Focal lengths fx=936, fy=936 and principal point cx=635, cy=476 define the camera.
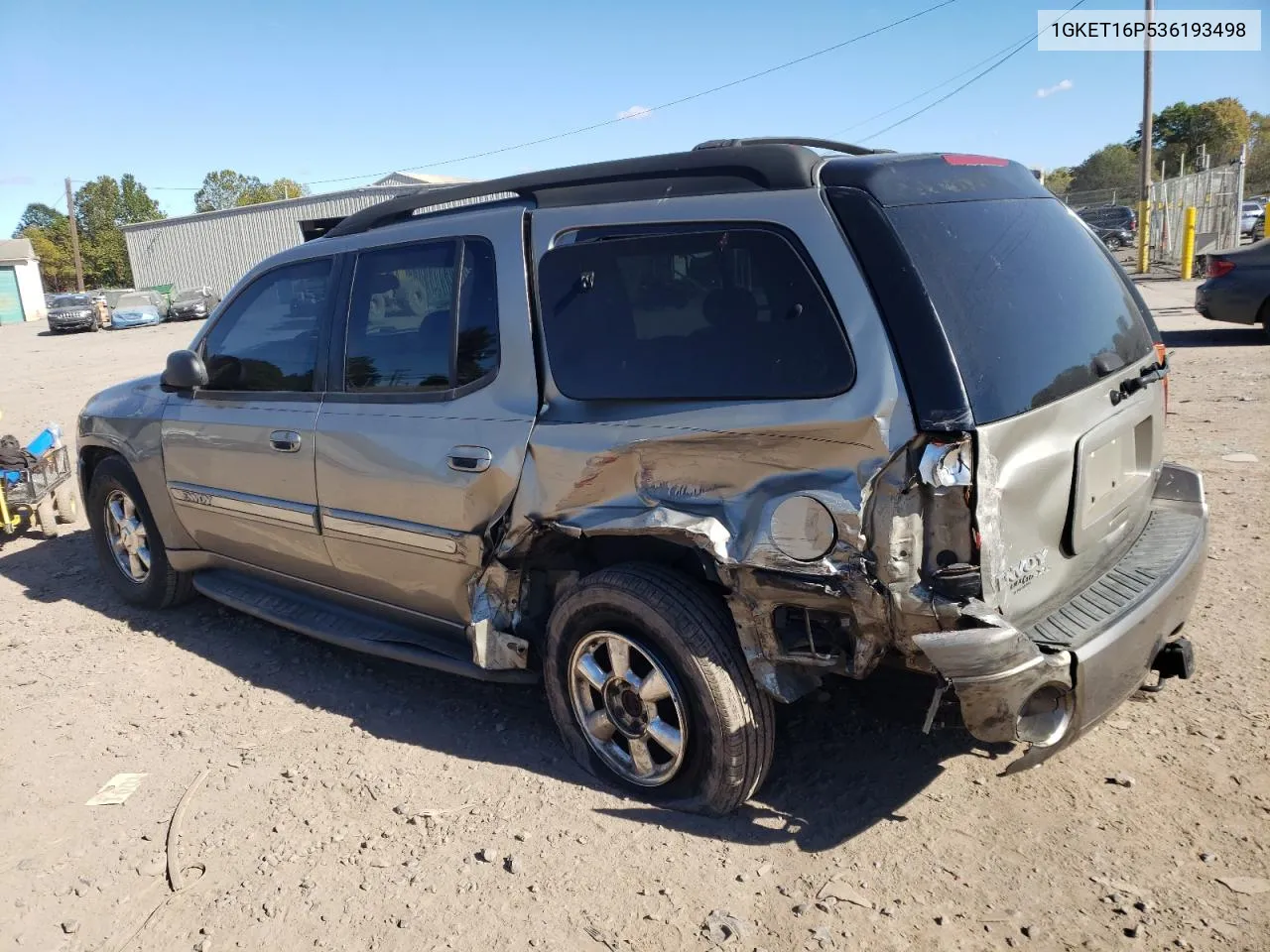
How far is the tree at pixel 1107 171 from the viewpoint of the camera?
55.0 m

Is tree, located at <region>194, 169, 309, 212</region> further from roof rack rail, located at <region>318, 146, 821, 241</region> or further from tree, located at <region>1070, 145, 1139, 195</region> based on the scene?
roof rack rail, located at <region>318, 146, 821, 241</region>

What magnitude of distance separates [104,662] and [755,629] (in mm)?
3683

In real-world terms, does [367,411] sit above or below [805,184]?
below

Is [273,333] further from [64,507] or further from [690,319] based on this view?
[64,507]

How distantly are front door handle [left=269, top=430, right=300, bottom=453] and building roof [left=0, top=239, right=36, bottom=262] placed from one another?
63.6 meters

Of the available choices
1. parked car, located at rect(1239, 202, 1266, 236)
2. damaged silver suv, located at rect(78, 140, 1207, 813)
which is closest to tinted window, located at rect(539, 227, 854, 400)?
damaged silver suv, located at rect(78, 140, 1207, 813)

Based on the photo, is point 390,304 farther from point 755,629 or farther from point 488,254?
point 755,629

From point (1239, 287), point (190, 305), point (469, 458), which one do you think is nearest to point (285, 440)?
point (469, 458)

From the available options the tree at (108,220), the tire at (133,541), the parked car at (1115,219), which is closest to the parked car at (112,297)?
the tree at (108,220)

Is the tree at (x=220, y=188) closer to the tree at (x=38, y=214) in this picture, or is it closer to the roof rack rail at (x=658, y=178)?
the tree at (x=38, y=214)

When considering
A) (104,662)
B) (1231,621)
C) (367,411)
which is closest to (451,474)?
(367,411)

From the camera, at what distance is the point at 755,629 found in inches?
110

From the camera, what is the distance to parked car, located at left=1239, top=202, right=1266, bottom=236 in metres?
32.0

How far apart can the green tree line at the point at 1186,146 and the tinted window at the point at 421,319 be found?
57303 millimetres
